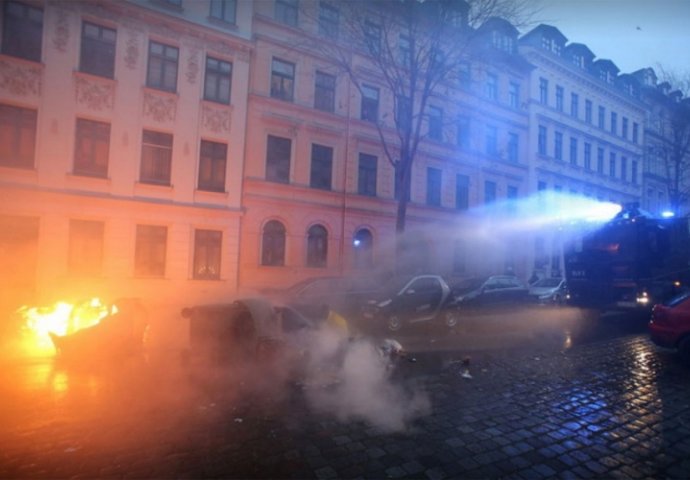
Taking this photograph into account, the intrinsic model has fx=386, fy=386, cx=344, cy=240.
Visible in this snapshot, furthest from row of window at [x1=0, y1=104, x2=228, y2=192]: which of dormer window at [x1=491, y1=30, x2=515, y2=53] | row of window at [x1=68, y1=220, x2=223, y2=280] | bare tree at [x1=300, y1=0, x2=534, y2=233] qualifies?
dormer window at [x1=491, y1=30, x2=515, y2=53]

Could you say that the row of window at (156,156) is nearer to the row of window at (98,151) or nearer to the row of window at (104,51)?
the row of window at (98,151)

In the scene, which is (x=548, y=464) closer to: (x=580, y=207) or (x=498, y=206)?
(x=498, y=206)

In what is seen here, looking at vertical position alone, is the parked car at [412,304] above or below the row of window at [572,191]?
below

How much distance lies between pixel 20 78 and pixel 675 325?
19.3m

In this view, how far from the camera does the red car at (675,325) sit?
748 centimetres

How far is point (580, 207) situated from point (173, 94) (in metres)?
28.7

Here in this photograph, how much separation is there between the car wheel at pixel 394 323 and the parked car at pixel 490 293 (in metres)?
2.88

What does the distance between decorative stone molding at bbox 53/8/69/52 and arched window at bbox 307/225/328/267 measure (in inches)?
444

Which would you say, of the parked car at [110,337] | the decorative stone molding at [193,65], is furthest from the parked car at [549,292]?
the decorative stone molding at [193,65]

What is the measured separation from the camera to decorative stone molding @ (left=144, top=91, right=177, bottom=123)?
1473 centimetres

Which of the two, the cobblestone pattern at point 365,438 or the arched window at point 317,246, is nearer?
the cobblestone pattern at point 365,438

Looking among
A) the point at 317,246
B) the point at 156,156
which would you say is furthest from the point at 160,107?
the point at 317,246

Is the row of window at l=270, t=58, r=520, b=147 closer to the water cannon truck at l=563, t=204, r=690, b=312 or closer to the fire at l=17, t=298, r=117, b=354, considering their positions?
the water cannon truck at l=563, t=204, r=690, b=312

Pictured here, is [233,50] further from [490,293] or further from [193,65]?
[490,293]
